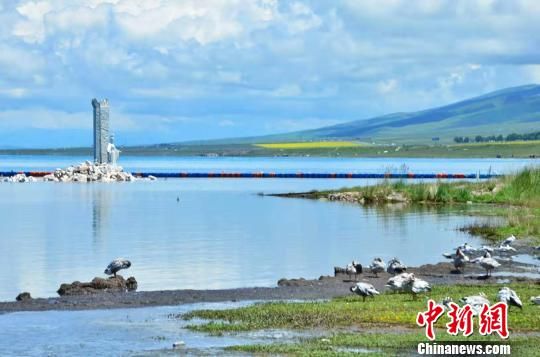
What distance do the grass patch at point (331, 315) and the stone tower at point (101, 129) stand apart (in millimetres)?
92023

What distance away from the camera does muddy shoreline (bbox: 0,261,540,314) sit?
24.0 metres

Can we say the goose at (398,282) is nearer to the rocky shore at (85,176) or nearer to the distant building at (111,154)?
the rocky shore at (85,176)

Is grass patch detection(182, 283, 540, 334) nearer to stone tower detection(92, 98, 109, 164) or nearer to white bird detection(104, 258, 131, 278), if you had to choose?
white bird detection(104, 258, 131, 278)

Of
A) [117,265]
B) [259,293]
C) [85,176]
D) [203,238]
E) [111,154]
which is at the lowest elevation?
[203,238]

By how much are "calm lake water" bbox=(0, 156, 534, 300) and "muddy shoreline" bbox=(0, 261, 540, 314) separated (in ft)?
6.37

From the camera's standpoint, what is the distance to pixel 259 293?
26031 mm

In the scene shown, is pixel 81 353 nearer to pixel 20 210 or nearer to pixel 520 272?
pixel 520 272

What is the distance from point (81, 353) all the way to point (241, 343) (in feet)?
8.57

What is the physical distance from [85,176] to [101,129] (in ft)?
26.3

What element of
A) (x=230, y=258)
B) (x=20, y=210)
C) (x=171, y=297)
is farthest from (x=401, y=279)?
(x=20, y=210)

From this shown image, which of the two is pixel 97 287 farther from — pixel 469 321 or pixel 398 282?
pixel 469 321

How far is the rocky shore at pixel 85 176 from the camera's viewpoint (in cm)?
10756

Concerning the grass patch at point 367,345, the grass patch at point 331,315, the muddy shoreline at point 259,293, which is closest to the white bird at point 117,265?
the muddy shoreline at point 259,293

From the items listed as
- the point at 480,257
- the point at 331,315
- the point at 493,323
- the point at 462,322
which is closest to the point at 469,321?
the point at 462,322
